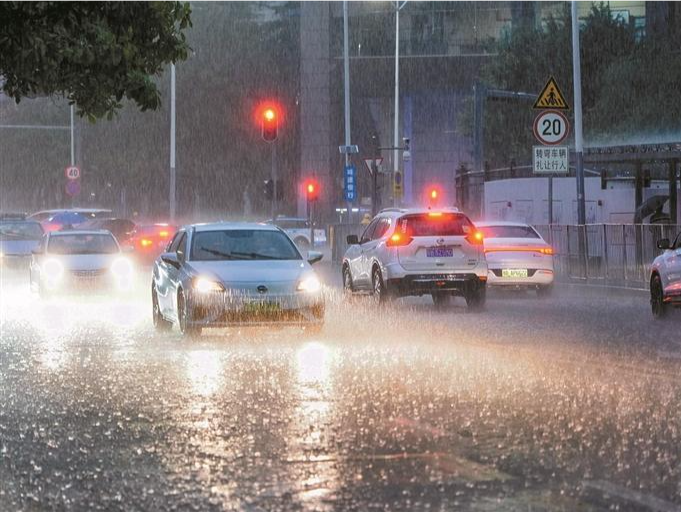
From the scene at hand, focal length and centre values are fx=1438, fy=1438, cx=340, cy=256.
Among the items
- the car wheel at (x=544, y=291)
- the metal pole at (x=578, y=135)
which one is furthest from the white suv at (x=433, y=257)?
the metal pole at (x=578, y=135)

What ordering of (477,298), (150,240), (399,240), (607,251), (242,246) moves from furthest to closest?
(150,240) < (607,251) < (399,240) < (477,298) < (242,246)

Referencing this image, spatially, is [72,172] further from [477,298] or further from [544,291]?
[477,298]

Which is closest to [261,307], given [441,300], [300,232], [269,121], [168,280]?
[168,280]

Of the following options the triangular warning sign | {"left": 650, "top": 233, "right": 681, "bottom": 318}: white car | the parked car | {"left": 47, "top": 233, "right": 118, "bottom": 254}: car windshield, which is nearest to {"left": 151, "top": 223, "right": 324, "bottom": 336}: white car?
{"left": 650, "top": 233, "right": 681, "bottom": 318}: white car

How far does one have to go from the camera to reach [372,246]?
82.1 ft

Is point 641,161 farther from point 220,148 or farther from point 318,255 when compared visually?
point 220,148

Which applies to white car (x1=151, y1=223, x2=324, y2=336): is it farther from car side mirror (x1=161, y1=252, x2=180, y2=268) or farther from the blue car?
the blue car

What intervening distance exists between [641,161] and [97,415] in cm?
2768

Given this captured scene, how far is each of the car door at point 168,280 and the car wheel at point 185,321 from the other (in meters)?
0.35

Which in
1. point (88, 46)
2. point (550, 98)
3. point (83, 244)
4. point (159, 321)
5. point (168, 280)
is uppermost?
point (550, 98)

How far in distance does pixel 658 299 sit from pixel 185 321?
24.9 ft

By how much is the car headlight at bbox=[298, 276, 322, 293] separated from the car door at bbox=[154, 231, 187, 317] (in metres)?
1.78

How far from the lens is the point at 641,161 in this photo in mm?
36469

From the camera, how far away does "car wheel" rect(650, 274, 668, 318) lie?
69.4ft
